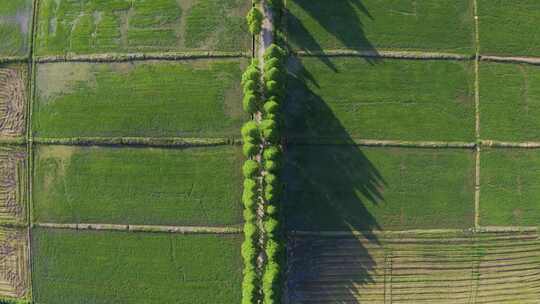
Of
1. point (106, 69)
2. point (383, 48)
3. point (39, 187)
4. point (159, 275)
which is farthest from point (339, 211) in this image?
point (39, 187)

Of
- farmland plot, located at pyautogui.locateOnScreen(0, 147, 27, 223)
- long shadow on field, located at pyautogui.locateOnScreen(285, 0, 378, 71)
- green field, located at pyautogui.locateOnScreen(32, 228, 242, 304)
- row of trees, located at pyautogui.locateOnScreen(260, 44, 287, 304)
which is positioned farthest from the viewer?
farmland plot, located at pyautogui.locateOnScreen(0, 147, 27, 223)

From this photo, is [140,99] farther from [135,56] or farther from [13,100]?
[13,100]

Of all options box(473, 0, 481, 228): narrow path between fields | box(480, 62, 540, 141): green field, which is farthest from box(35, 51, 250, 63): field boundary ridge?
box(480, 62, 540, 141): green field

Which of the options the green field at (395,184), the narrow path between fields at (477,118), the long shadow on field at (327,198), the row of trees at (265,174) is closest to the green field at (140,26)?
the row of trees at (265,174)

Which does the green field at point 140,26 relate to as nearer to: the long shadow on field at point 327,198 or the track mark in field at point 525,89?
the long shadow on field at point 327,198

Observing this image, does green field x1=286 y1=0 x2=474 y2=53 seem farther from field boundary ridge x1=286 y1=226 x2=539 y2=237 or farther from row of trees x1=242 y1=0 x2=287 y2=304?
field boundary ridge x1=286 y1=226 x2=539 y2=237
